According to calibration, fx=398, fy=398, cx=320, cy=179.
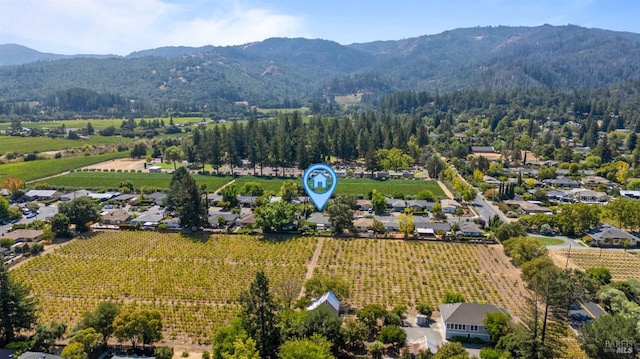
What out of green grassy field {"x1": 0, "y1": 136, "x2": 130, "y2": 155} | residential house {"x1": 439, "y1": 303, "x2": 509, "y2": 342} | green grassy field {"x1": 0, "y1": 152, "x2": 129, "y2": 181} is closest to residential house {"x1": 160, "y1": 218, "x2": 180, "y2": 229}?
residential house {"x1": 439, "y1": 303, "x2": 509, "y2": 342}

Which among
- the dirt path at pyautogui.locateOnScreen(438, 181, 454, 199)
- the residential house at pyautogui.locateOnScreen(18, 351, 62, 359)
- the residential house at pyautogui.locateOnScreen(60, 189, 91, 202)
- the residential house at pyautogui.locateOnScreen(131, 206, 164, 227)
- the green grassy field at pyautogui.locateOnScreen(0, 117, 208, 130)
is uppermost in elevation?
the green grassy field at pyautogui.locateOnScreen(0, 117, 208, 130)

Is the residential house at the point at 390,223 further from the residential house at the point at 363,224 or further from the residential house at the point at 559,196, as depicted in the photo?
the residential house at the point at 559,196

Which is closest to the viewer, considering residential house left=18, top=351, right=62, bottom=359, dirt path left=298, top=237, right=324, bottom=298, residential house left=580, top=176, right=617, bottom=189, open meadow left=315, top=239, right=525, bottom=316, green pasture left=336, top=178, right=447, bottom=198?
residential house left=18, top=351, right=62, bottom=359

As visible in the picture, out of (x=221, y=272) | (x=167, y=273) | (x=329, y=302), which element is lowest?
(x=221, y=272)

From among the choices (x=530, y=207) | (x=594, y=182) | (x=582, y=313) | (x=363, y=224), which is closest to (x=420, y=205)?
(x=363, y=224)

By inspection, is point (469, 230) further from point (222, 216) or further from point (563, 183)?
point (563, 183)

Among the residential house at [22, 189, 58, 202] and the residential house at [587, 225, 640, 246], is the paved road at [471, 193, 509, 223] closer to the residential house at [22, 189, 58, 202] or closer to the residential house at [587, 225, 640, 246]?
the residential house at [587, 225, 640, 246]
